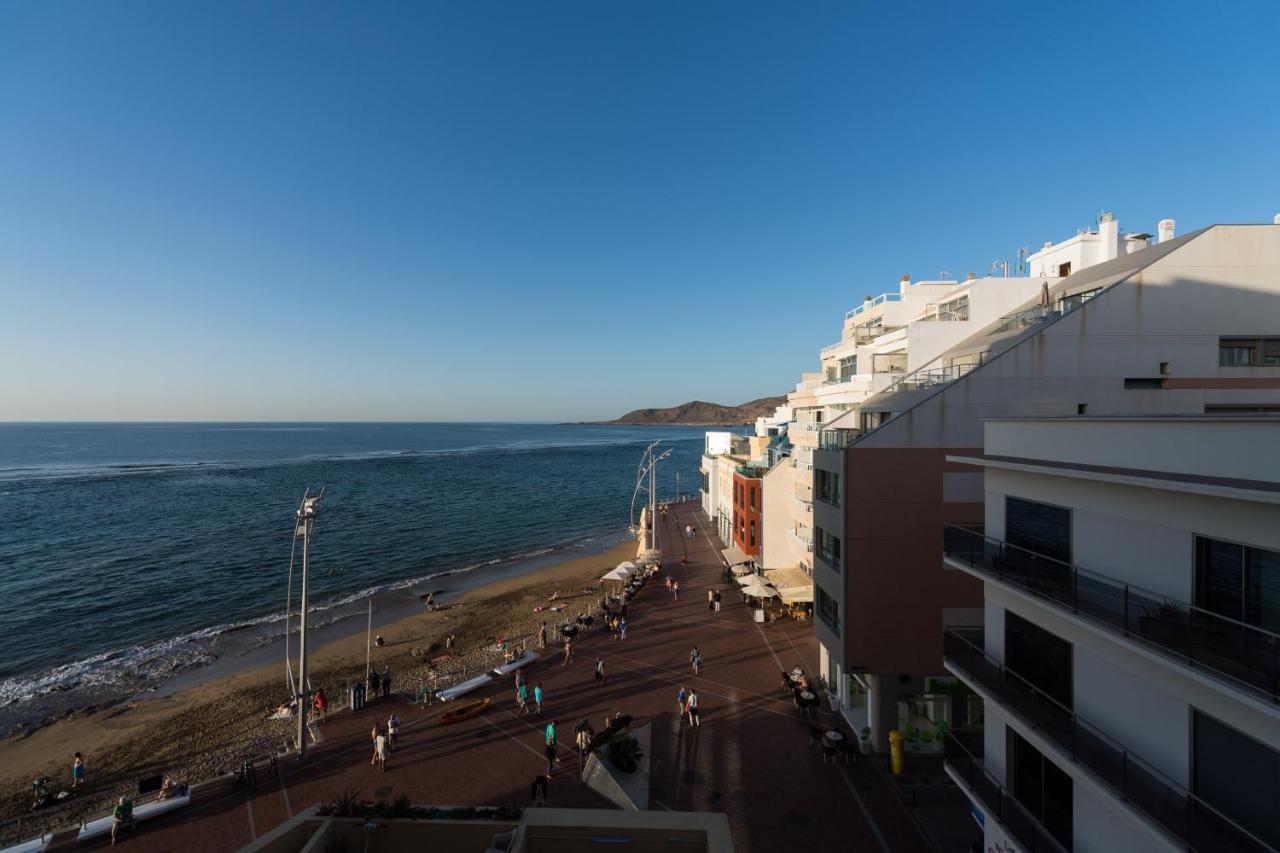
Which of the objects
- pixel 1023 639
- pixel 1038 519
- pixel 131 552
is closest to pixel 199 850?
pixel 1023 639

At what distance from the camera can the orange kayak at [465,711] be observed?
22266 millimetres

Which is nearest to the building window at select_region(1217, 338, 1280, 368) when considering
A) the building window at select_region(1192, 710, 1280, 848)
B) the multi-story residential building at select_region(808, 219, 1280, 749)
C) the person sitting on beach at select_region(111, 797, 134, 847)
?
the multi-story residential building at select_region(808, 219, 1280, 749)

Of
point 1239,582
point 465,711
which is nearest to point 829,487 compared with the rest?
point 1239,582

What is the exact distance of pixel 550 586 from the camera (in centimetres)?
4806

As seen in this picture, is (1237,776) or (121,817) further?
(121,817)

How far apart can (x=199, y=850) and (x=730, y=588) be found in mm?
30452

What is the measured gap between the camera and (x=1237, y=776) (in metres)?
7.62

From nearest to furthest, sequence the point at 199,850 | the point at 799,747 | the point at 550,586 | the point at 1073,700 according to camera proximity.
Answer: the point at 1073,700
the point at 199,850
the point at 799,747
the point at 550,586

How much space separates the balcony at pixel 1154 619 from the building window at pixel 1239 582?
0.23 meters

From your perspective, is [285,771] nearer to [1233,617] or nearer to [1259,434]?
[1233,617]

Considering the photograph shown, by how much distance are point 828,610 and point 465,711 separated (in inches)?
564

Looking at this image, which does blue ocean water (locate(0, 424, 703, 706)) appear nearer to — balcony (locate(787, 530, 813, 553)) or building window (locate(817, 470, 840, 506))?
balcony (locate(787, 530, 813, 553))

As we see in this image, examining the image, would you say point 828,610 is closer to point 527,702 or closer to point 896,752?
point 896,752

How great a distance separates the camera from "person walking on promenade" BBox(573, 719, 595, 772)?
19031 mm
